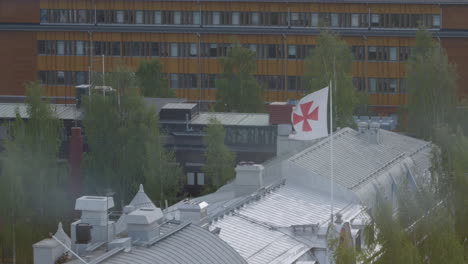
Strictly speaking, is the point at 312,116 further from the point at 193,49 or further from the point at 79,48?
the point at 79,48

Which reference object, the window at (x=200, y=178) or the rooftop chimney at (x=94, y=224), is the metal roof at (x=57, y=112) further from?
the rooftop chimney at (x=94, y=224)

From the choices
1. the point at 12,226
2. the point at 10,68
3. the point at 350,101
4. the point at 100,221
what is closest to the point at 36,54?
the point at 10,68

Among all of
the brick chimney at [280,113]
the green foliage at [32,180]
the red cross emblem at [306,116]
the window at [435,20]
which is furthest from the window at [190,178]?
the window at [435,20]

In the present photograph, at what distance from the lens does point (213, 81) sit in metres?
158

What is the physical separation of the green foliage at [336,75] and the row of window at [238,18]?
27.4m

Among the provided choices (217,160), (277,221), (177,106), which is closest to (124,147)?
(217,160)

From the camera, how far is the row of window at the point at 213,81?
155m

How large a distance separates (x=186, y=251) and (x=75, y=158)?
5304 cm

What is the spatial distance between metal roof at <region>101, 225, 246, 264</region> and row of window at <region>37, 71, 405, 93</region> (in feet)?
332

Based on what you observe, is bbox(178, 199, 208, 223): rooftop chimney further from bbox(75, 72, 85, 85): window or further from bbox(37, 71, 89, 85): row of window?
bbox(75, 72, 85, 85): window

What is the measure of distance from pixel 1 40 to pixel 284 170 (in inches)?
3662

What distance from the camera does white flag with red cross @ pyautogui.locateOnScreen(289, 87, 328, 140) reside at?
220 ft

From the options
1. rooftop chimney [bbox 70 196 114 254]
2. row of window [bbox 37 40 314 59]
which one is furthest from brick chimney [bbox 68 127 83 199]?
row of window [bbox 37 40 314 59]

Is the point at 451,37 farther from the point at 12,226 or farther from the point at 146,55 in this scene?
the point at 12,226
